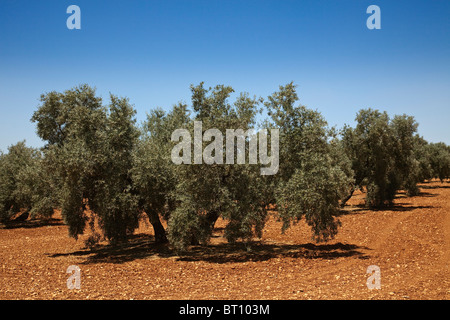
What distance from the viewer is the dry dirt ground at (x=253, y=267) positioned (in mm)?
12297

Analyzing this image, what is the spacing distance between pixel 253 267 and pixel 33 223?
35.7m

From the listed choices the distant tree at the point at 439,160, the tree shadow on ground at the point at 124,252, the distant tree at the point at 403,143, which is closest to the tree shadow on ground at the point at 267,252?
the tree shadow on ground at the point at 124,252

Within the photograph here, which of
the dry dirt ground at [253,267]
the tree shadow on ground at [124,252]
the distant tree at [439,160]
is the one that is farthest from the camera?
the distant tree at [439,160]

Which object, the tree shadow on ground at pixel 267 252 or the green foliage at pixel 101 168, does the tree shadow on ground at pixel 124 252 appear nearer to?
the green foliage at pixel 101 168

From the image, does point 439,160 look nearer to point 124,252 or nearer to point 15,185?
point 124,252

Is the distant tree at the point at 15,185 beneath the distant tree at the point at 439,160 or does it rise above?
beneath

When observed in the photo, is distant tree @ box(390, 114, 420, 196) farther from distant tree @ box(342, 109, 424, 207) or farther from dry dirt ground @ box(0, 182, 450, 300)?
dry dirt ground @ box(0, 182, 450, 300)

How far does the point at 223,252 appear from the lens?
21.0 m

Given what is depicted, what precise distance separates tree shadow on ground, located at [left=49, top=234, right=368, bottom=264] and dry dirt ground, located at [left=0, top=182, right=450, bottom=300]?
0.20ft

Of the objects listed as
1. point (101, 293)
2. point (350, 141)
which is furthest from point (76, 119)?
point (350, 141)

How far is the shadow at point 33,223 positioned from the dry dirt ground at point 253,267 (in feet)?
37.5

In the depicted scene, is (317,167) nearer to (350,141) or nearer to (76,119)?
(76,119)

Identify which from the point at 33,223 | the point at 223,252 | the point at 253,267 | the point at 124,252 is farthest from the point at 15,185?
the point at 253,267
